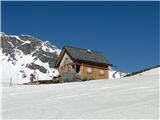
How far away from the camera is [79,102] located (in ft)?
98.4

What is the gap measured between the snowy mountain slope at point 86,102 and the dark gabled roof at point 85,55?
24.8 meters

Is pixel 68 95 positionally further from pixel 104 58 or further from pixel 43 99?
pixel 104 58

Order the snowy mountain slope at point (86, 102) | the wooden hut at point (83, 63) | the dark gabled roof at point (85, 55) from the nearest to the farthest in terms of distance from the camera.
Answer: the snowy mountain slope at point (86, 102) < the wooden hut at point (83, 63) < the dark gabled roof at point (85, 55)

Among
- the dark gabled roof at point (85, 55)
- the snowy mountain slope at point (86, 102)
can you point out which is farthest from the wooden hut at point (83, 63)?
the snowy mountain slope at point (86, 102)

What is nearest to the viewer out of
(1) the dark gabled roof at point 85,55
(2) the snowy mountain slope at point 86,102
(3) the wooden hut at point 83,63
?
(2) the snowy mountain slope at point 86,102

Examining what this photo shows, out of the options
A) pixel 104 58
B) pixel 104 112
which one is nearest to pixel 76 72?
pixel 104 58

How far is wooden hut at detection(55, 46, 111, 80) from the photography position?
63.9 meters

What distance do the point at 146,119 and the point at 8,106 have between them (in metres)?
9.49

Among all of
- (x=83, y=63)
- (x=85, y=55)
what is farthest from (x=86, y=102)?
(x=85, y=55)

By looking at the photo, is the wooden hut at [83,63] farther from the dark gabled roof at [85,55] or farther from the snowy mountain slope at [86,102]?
the snowy mountain slope at [86,102]

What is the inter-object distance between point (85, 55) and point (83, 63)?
6.67 feet

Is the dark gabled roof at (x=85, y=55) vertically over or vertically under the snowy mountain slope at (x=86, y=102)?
over

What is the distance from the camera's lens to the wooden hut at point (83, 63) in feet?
210

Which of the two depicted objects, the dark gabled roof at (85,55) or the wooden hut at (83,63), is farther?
the dark gabled roof at (85,55)
